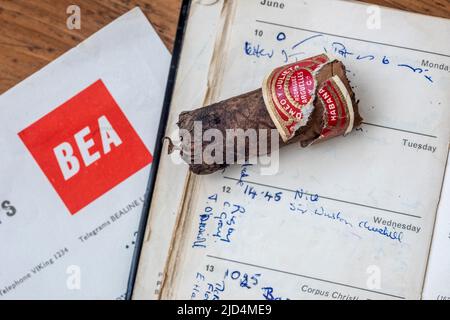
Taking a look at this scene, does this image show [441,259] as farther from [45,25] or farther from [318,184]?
[45,25]

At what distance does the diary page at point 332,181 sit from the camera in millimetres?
712

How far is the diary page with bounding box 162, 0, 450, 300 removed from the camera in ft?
2.34

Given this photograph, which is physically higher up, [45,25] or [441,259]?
[45,25]

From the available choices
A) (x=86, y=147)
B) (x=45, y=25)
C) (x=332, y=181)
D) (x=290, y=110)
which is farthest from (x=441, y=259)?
(x=45, y=25)

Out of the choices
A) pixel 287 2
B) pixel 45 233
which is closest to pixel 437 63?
pixel 287 2

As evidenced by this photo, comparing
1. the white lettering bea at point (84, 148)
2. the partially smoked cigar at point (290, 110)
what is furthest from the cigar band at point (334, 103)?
the white lettering bea at point (84, 148)

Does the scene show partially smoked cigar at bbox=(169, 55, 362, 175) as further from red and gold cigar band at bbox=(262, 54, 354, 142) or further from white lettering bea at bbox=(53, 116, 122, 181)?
white lettering bea at bbox=(53, 116, 122, 181)

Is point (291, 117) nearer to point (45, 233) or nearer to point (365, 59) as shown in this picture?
point (365, 59)

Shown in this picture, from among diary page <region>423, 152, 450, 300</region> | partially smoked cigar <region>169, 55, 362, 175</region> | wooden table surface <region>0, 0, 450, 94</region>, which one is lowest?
diary page <region>423, 152, 450, 300</region>

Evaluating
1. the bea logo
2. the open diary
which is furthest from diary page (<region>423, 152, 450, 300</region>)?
the bea logo

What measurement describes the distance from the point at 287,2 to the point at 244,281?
14.1 inches

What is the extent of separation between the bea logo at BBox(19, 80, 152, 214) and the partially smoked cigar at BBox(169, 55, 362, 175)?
0.09m

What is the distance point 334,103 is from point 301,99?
39mm

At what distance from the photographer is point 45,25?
726 mm
